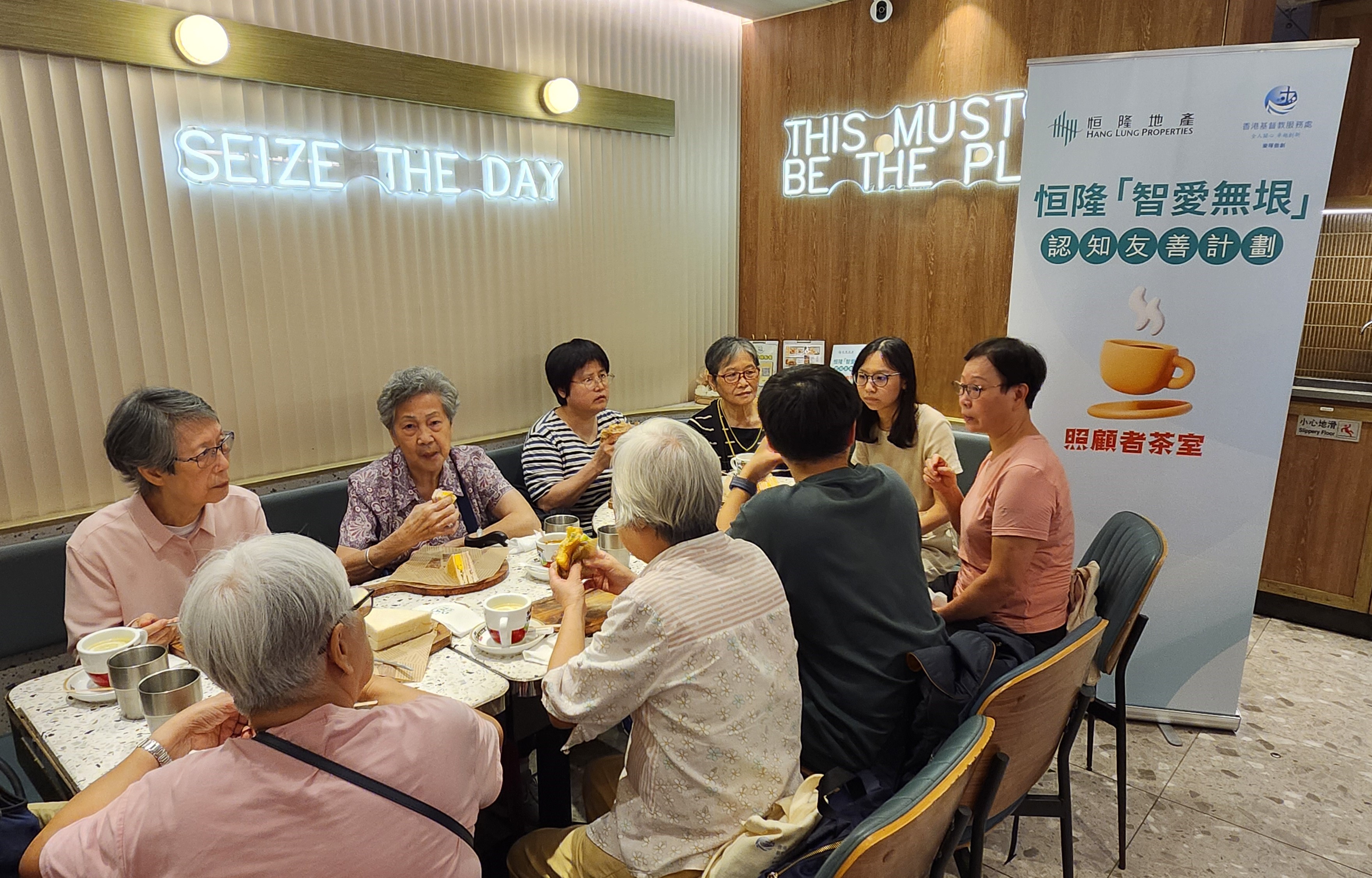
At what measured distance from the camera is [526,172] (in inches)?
156

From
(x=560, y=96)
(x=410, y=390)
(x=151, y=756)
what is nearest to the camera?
(x=151, y=756)

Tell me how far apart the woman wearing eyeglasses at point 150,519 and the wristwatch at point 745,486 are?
158 cm

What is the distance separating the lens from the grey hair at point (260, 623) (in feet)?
3.58

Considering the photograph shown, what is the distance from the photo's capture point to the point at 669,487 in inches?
62.0

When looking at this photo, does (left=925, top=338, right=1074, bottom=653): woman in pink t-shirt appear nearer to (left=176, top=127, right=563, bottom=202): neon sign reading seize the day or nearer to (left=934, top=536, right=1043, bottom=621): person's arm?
(left=934, top=536, right=1043, bottom=621): person's arm

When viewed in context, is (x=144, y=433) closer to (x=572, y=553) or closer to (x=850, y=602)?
(x=572, y=553)

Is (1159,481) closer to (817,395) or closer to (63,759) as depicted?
(817,395)

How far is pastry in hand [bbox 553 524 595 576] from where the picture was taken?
190cm

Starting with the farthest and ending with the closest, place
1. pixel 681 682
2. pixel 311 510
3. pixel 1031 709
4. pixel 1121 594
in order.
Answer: pixel 311 510 < pixel 1121 594 < pixel 1031 709 < pixel 681 682

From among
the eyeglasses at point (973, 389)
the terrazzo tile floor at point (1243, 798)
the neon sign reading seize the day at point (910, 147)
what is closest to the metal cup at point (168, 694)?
the eyeglasses at point (973, 389)

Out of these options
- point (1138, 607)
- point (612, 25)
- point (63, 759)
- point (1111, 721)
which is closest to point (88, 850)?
point (63, 759)

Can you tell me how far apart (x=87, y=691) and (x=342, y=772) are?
3.23 feet

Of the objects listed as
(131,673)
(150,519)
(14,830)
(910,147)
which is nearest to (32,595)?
(150,519)

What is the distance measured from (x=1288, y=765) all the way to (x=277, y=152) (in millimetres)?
4562
